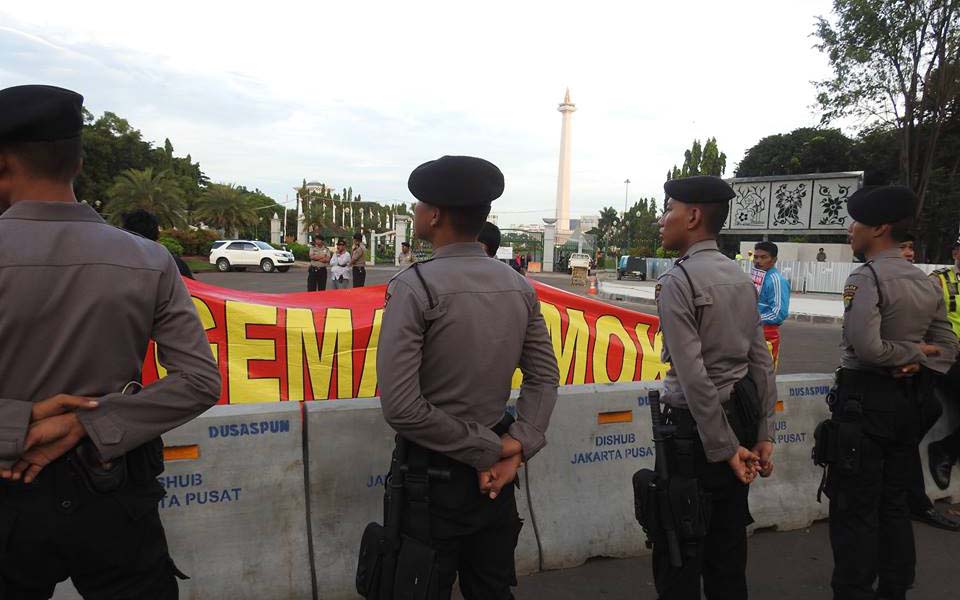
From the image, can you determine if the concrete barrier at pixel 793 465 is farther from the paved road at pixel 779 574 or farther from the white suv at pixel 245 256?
the white suv at pixel 245 256

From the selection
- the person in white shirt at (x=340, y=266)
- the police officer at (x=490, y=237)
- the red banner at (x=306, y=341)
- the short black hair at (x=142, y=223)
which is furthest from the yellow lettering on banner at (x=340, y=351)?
the person in white shirt at (x=340, y=266)

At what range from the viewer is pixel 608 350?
20.0ft

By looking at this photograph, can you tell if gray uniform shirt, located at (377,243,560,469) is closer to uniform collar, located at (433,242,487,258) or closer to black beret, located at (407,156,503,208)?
uniform collar, located at (433,242,487,258)

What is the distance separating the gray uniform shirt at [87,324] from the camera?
62.0 inches

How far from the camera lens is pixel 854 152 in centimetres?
4103

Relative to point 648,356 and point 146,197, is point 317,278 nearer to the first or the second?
point 648,356

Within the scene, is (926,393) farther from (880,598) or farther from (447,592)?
(447,592)

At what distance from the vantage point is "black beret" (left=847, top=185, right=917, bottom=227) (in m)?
2.97

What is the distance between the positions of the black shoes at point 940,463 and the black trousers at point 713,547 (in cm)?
316

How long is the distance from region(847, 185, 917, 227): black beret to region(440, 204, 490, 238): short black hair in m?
2.02

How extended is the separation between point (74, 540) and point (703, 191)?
2.34 meters

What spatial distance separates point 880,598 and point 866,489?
65cm

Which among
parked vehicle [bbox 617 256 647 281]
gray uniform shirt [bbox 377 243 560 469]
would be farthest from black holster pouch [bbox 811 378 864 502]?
parked vehicle [bbox 617 256 647 281]

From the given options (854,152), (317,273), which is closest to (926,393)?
(317,273)
